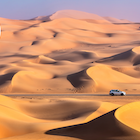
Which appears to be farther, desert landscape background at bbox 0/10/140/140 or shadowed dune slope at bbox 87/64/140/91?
shadowed dune slope at bbox 87/64/140/91

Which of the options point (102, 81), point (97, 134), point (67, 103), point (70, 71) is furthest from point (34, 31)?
point (97, 134)

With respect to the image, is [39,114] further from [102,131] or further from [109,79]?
[109,79]

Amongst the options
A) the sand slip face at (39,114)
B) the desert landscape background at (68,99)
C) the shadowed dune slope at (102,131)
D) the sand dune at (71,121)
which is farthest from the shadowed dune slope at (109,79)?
the shadowed dune slope at (102,131)

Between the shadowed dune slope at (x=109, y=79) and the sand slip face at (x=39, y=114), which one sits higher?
the sand slip face at (x=39, y=114)

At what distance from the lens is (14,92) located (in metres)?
30.0

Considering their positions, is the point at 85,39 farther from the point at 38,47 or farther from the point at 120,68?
the point at 120,68

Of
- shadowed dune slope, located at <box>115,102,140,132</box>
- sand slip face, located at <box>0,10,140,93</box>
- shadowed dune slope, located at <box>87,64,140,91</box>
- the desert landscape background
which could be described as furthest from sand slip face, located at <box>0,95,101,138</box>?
shadowed dune slope, located at <box>87,64,140,91</box>

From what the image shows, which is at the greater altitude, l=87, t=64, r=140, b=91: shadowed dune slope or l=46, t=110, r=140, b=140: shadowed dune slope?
l=46, t=110, r=140, b=140: shadowed dune slope

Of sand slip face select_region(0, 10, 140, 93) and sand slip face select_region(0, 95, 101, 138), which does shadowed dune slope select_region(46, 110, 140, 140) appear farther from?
sand slip face select_region(0, 10, 140, 93)

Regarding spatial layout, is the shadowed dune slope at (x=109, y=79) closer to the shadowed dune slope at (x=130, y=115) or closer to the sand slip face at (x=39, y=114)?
the sand slip face at (x=39, y=114)

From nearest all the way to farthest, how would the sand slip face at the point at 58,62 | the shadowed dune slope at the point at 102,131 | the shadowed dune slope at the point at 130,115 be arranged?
the shadowed dune slope at the point at 102,131 < the shadowed dune slope at the point at 130,115 < the sand slip face at the point at 58,62

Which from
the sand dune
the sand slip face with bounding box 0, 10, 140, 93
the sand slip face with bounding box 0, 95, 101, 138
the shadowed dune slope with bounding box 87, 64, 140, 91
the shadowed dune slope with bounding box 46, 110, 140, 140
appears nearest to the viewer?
the shadowed dune slope with bounding box 46, 110, 140, 140

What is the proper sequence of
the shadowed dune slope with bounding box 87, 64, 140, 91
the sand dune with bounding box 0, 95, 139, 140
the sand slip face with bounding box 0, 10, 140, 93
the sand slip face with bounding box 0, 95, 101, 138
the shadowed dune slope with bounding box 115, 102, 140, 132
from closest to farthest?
1. the sand dune with bounding box 0, 95, 139, 140
2. the shadowed dune slope with bounding box 115, 102, 140, 132
3. the sand slip face with bounding box 0, 95, 101, 138
4. the shadowed dune slope with bounding box 87, 64, 140, 91
5. the sand slip face with bounding box 0, 10, 140, 93

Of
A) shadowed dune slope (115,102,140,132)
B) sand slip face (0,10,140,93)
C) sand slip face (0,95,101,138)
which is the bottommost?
sand slip face (0,10,140,93)
